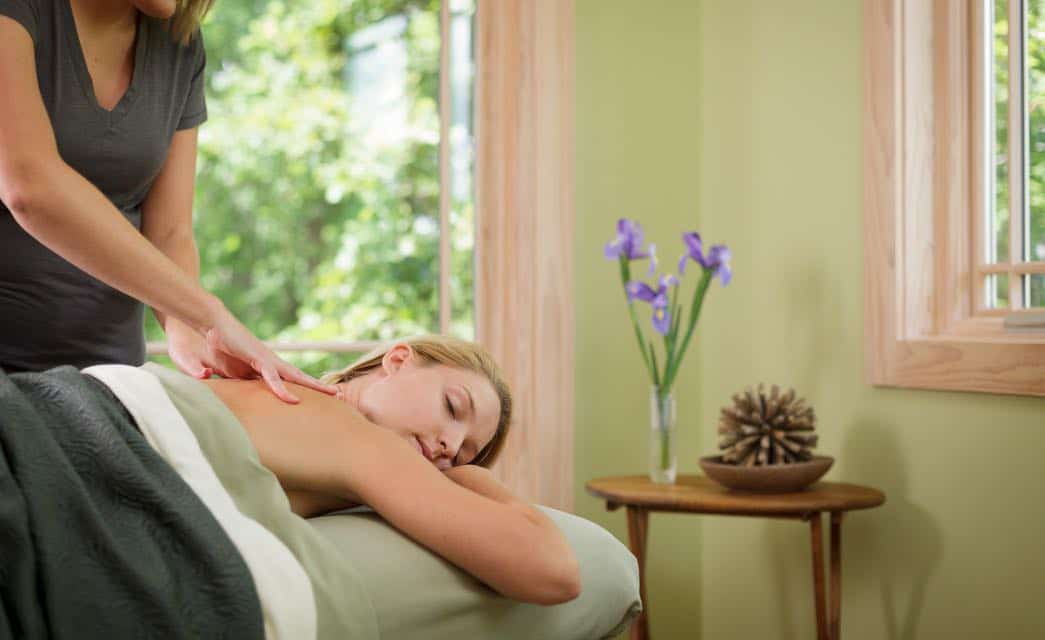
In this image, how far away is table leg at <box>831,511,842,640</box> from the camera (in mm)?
2488

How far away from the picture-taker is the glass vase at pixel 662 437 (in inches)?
106

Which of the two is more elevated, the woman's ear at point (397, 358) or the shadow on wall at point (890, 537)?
the woman's ear at point (397, 358)

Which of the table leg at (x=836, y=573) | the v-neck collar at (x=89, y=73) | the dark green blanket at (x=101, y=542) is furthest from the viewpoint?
the table leg at (x=836, y=573)

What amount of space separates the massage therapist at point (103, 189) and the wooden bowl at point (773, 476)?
116 centimetres

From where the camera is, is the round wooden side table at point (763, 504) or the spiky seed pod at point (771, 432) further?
the spiky seed pod at point (771, 432)

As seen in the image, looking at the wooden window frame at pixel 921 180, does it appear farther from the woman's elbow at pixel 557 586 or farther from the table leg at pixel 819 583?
the woman's elbow at pixel 557 586

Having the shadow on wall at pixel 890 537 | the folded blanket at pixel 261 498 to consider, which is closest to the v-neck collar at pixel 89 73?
the folded blanket at pixel 261 498

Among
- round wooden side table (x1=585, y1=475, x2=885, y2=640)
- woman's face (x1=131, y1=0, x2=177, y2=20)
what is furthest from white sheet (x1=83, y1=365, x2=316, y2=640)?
round wooden side table (x1=585, y1=475, x2=885, y2=640)

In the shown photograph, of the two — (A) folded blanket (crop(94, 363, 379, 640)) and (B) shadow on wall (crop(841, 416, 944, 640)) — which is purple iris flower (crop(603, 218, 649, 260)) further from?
(A) folded blanket (crop(94, 363, 379, 640))

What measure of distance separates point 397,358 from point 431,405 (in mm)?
94

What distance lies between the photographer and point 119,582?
95cm

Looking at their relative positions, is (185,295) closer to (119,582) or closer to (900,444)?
(119,582)

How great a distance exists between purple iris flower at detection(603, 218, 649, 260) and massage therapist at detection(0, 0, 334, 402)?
3.51ft

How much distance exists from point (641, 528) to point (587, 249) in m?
0.76
